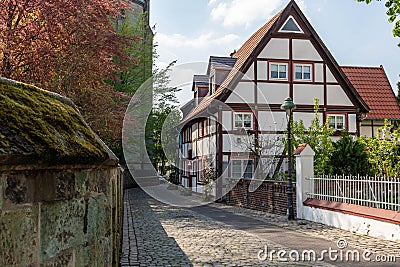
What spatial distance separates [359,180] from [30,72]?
1026 cm

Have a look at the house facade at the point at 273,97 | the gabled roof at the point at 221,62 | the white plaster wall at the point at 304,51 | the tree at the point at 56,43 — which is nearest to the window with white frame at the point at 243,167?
the house facade at the point at 273,97

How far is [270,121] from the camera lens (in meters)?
25.2

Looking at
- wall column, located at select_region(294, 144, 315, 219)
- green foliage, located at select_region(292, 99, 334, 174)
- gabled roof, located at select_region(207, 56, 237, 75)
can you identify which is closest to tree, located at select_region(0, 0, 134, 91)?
wall column, located at select_region(294, 144, 315, 219)

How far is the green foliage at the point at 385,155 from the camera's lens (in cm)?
1837

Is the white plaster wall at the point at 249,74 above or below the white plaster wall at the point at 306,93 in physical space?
above

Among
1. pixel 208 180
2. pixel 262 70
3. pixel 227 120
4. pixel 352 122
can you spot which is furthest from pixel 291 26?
pixel 208 180

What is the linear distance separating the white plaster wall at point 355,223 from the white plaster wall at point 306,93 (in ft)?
36.3

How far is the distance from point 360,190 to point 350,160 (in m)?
6.30

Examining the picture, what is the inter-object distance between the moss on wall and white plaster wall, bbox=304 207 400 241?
9273 millimetres

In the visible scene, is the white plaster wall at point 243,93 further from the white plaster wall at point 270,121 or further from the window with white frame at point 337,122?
the window with white frame at point 337,122

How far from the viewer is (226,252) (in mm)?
9461

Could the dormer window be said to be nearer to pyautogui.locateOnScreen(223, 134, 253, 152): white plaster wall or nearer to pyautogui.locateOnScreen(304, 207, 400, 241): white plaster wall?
pyautogui.locateOnScreen(223, 134, 253, 152): white plaster wall

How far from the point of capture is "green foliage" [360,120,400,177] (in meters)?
18.4

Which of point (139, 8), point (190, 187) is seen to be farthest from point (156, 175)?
point (139, 8)
